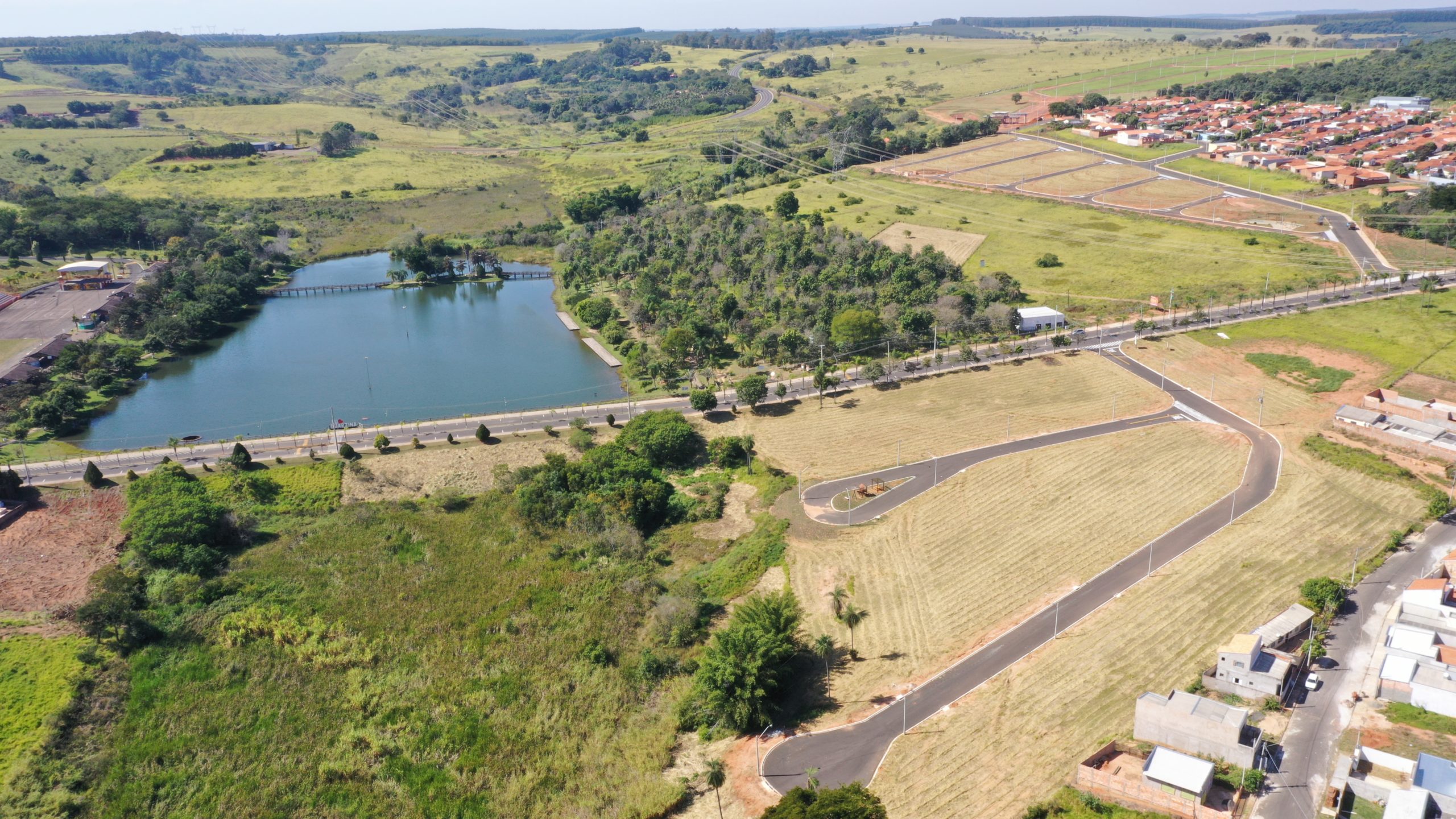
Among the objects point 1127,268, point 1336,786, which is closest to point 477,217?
point 1127,268

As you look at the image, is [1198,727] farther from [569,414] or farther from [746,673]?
[569,414]

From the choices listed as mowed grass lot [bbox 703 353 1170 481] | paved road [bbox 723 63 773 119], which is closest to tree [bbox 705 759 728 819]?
mowed grass lot [bbox 703 353 1170 481]

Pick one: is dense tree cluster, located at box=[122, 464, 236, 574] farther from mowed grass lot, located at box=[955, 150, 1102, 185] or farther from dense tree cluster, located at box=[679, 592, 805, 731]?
mowed grass lot, located at box=[955, 150, 1102, 185]

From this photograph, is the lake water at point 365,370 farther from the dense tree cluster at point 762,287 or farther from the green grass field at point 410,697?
the green grass field at point 410,697

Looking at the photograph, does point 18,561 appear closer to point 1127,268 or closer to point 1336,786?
point 1336,786

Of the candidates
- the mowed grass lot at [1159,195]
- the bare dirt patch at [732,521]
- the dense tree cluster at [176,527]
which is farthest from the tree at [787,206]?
the dense tree cluster at [176,527]
